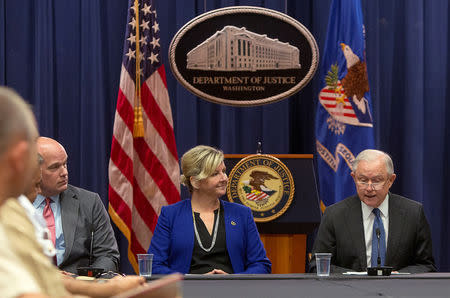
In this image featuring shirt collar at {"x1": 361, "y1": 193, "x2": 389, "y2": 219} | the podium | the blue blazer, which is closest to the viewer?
the blue blazer

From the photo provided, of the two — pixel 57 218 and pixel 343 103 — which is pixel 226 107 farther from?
pixel 57 218

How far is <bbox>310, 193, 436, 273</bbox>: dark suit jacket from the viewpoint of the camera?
11.9 feet

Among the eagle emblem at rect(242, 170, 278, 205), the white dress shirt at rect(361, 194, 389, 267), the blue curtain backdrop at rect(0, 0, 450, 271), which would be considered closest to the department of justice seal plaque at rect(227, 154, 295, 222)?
the eagle emblem at rect(242, 170, 278, 205)

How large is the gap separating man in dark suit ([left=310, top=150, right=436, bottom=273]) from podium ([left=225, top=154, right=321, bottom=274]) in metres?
0.62

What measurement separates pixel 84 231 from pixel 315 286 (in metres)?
1.55

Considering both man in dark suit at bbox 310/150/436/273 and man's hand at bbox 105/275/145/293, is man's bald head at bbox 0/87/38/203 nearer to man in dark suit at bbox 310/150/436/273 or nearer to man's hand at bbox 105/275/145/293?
man's hand at bbox 105/275/145/293

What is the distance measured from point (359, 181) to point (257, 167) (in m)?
0.93

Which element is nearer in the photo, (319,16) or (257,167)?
(257,167)

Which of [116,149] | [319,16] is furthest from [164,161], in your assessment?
[319,16]

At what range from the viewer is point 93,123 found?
5.83 meters

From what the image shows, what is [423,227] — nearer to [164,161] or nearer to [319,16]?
[164,161]

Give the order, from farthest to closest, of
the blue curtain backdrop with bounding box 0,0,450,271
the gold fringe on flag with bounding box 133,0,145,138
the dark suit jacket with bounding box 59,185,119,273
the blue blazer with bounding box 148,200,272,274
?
the blue curtain backdrop with bounding box 0,0,450,271 < the gold fringe on flag with bounding box 133,0,145,138 < the blue blazer with bounding box 148,200,272,274 < the dark suit jacket with bounding box 59,185,119,273

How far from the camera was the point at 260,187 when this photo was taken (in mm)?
4480

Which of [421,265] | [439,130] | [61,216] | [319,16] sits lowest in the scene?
[421,265]
